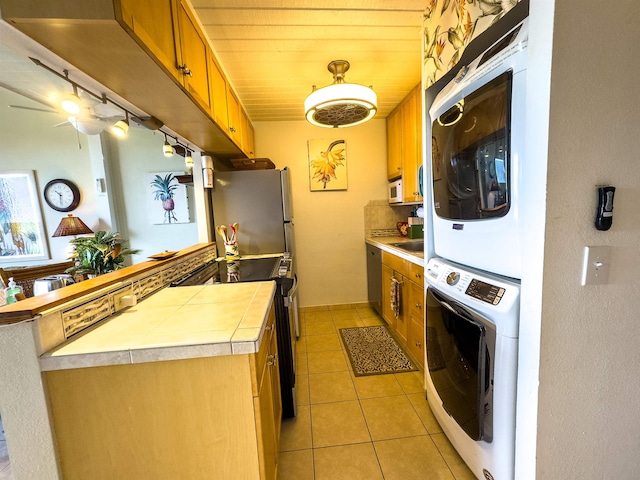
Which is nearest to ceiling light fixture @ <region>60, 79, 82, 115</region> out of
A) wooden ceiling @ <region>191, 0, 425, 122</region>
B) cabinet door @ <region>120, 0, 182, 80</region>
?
cabinet door @ <region>120, 0, 182, 80</region>

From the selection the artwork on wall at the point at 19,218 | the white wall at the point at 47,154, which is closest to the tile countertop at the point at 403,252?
the white wall at the point at 47,154

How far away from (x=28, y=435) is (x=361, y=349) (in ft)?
6.67

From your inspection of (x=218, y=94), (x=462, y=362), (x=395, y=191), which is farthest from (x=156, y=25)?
(x=395, y=191)

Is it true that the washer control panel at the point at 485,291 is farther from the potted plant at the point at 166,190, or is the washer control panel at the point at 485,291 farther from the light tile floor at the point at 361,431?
the potted plant at the point at 166,190

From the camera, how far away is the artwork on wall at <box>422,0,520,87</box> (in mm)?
944

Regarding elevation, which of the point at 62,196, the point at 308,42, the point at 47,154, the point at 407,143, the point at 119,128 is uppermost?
the point at 308,42

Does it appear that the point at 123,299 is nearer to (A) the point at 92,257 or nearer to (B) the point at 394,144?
(A) the point at 92,257

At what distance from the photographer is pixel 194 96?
1.29m

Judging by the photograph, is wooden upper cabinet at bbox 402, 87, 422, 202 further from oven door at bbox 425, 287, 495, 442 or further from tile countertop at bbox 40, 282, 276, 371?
tile countertop at bbox 40, 282, 276, 371

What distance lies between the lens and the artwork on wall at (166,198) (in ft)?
11.3

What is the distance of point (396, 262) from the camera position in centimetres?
226

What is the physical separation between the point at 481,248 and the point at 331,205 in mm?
2264

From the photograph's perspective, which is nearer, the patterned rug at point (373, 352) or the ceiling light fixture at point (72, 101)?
the ceiling light fixture at point (72, 101)

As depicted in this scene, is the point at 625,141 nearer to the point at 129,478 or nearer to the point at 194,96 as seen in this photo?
the point at 194,96
